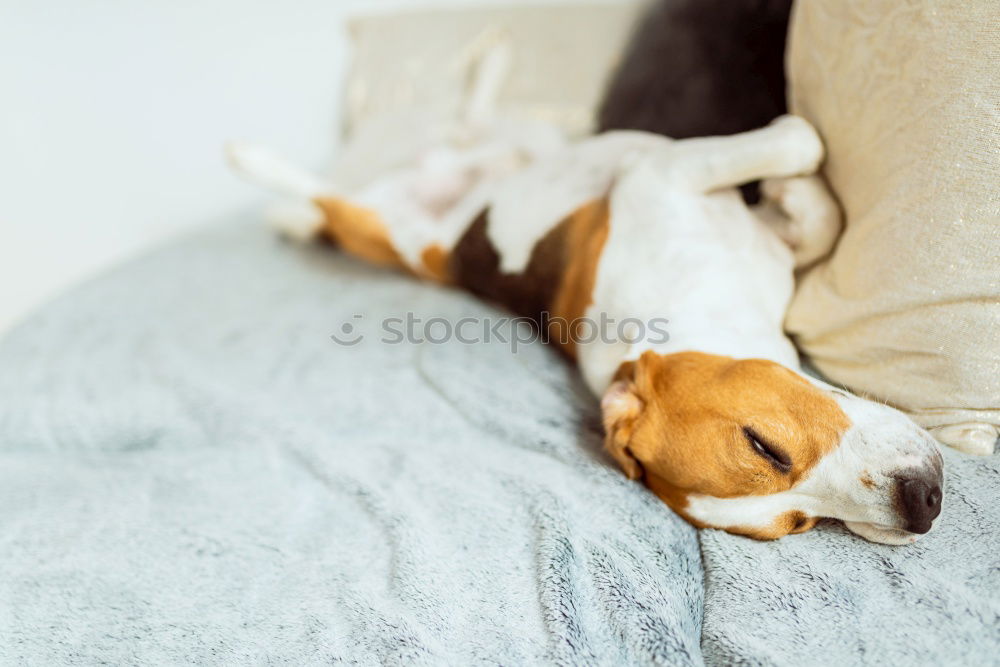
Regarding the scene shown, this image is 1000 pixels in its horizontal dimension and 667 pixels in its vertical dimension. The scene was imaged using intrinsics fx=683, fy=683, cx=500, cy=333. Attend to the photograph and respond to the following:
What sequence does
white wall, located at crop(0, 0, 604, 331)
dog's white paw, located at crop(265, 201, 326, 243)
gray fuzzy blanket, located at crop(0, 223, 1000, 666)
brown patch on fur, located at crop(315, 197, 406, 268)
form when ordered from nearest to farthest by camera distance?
gray fuzzy blanket, located at crop(0, 223, 1000, 666) → brown patch on fur, located at crop(315, 197, 406, 268) → dog's white paw, located at crop(265, 201, 326, 243) → white wall, located at crop(0, 0, 604, 331)

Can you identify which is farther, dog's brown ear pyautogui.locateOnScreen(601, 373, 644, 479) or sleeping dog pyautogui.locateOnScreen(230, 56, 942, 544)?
dog's brown ear pyautogui.locateOnScreen(601, 373, 644, 479)

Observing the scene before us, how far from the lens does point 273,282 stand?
98.3 inches

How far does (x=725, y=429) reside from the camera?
129cm

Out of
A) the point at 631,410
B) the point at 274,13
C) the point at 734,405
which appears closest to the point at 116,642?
the point at 631,410

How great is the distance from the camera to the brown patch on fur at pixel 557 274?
5.84 ft

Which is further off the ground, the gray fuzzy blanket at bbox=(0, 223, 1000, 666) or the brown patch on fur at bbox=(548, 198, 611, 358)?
the brown patch on fur at bbox=(548, 198, 611, 358)

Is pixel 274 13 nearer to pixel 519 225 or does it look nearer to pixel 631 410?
pixel 519 225

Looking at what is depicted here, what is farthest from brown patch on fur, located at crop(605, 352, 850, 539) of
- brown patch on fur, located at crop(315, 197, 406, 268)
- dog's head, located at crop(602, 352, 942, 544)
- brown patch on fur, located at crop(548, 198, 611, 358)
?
brown patch on fur, located at crop(315, 197, 406, 268)

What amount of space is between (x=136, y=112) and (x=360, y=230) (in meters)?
1.68

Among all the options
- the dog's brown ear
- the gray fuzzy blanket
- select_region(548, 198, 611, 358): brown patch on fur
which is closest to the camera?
the gray fuzzy blanket

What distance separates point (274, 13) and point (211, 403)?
2.53 metres

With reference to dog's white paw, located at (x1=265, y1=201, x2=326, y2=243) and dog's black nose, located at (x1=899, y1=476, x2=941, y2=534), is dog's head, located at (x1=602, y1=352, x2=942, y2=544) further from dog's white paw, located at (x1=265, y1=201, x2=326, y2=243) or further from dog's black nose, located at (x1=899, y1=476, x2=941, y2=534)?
dog's white paw, located at (x1=265, y1=201, x2=326, y2=243)

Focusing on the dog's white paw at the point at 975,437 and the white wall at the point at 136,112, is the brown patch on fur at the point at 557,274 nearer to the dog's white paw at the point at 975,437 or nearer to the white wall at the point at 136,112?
the dog's white paw at the point at 975,437

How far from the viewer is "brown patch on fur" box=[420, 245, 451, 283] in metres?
2.31
